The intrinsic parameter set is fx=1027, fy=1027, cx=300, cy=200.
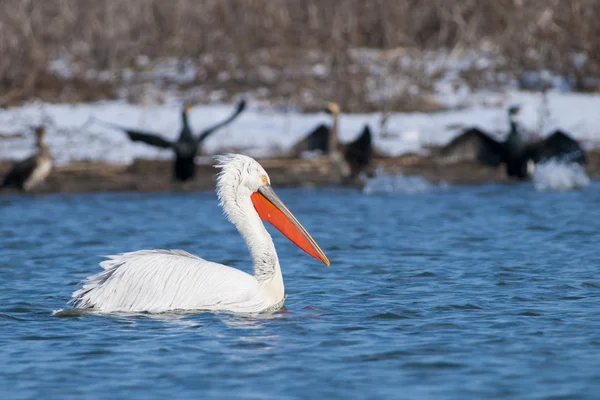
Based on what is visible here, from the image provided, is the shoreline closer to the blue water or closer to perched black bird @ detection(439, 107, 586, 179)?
perched black bird @ detection(439, 107, 586, 179)

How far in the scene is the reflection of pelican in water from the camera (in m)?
12.8

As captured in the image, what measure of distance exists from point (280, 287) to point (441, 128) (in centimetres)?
943

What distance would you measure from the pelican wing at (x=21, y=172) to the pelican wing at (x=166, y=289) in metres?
7.36

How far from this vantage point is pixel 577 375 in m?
4.29

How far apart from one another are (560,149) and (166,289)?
320 inches

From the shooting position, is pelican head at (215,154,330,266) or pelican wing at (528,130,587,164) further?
pelican wing at (528,130,587,164)

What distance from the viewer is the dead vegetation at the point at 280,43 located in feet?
55.5

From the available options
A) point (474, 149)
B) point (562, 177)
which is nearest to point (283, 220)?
point (474, 149)

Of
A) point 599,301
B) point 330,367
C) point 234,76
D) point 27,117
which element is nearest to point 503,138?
point 234,76

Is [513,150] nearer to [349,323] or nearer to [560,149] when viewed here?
[560,149]

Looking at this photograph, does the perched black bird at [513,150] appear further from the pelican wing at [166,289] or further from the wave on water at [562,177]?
the pelican wing at [166,289]

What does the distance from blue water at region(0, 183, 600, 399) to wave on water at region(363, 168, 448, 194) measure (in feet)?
9.15

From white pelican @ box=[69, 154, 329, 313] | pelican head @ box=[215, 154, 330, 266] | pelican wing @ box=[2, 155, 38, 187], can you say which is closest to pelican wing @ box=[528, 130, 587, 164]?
pelican wing @ box=[2, 155, 38, 187]

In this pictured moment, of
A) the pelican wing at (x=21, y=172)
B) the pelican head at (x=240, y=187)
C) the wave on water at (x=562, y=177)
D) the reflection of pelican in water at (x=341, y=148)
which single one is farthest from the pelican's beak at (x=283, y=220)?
the wave on water at (x=562, y=177)
